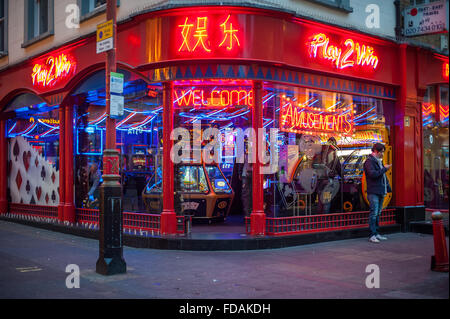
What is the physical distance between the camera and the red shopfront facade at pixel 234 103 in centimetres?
991

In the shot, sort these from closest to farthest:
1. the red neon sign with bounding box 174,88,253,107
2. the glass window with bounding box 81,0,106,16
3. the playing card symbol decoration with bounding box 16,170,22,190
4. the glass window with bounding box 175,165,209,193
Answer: the red neon sign with bounding box 174,88,253,107, the glass window with bounding box 175,165,209,193, the glass window with bounding box 81,0,106,16, the playing card symbol decoration with bounding box 16,170,22,190

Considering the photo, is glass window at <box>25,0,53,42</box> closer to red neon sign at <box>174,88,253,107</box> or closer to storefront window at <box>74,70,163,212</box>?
storefront window at <box>74,70,163,212</box>

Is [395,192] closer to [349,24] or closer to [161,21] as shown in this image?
[349,24]

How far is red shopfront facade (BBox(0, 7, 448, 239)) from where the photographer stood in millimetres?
9906

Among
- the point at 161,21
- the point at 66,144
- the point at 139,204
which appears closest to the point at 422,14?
the point at 161,21

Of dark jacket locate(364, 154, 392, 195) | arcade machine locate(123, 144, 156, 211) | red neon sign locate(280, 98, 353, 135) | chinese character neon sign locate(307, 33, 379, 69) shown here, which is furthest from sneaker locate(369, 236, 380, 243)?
arcade machine locate(123, 144, 156, 211)

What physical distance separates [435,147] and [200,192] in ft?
24.8

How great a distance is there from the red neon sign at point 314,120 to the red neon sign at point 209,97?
88cm

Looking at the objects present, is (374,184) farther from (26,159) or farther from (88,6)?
(26,159)

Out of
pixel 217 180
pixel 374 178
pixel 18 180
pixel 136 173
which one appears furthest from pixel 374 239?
pixel 18 180

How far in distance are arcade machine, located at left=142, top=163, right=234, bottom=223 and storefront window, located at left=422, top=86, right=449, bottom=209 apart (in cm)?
611

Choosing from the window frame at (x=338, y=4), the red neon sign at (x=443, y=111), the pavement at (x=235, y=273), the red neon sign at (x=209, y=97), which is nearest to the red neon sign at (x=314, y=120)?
the red neon sign at (x=209, y=97)

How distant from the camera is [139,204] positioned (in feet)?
37.9

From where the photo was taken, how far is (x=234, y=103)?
34.9 ft
